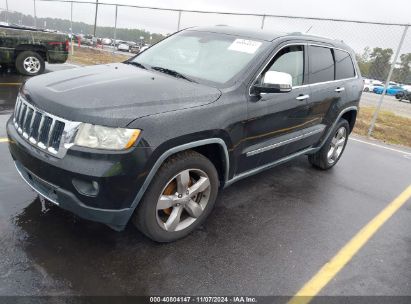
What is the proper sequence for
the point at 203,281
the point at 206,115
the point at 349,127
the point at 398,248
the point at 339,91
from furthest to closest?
the point at 349,127
the point at 339,91
the point at 398,248
the point at 206,115
the point at 203,281

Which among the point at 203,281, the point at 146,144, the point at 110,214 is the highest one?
the point at 146,144

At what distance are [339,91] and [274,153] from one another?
1.60 meters

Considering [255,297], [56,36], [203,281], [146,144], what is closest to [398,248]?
[255,297]

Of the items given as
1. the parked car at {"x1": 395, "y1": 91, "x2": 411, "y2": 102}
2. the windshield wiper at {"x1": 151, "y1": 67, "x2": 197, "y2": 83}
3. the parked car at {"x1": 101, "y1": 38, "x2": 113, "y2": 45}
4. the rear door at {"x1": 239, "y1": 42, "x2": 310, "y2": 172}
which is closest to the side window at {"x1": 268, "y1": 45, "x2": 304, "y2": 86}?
the rear door at {"x1": 239, "y1": 42, "x2": 310, "y2": 172}

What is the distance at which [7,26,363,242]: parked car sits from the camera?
2.64 meters

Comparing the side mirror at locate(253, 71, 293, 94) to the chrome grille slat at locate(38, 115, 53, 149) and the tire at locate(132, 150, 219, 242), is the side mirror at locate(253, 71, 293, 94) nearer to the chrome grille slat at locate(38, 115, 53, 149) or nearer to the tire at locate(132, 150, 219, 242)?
the tire at locate(132, 150, 219, 242)

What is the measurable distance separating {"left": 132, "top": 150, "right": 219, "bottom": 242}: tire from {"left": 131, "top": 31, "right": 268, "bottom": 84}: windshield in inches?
34.8

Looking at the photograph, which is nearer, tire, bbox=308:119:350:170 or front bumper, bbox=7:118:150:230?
front bumper, bbox=7:118:150:230

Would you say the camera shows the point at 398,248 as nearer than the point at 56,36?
Yes

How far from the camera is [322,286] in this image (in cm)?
301

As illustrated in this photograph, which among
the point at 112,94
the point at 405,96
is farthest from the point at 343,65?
the point at 405,96

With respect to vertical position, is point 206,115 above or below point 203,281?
above

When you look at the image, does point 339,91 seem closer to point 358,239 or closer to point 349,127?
point 349,127

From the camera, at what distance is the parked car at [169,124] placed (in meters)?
2.64
